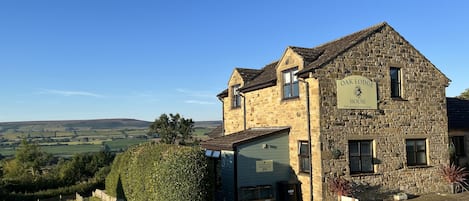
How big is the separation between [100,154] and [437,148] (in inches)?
1222

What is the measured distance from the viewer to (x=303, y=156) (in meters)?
16.1

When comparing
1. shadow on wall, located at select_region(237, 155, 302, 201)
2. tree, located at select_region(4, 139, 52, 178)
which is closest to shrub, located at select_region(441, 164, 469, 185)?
shadow on wall, located at select_region(237, 155, 302, 201)

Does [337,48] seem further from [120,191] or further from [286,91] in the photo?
[120,191]

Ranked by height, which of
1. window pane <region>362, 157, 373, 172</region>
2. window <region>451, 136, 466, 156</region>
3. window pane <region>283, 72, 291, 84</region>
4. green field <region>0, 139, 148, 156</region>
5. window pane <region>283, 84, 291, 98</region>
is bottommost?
green field <region>0, 139, 148, 156</region>

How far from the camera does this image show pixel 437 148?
17.8 metres

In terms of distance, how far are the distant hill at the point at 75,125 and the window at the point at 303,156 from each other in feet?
445

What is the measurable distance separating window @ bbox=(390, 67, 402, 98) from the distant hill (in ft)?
444

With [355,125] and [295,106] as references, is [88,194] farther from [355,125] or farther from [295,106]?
[355,125]

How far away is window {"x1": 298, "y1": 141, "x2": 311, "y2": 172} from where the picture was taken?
15.9m

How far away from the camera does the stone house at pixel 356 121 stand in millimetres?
15312

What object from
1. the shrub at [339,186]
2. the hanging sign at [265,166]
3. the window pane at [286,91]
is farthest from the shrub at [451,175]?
the hanging sign at [265,166]

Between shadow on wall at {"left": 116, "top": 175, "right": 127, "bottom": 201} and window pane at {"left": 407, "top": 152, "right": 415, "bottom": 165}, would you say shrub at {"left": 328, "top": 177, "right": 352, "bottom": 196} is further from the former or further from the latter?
shadow on wall at {"left": 116, "top": 175, "right": 127, "bottom": 201}

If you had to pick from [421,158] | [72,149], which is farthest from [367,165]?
[72,149]

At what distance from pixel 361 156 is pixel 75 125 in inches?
6523
